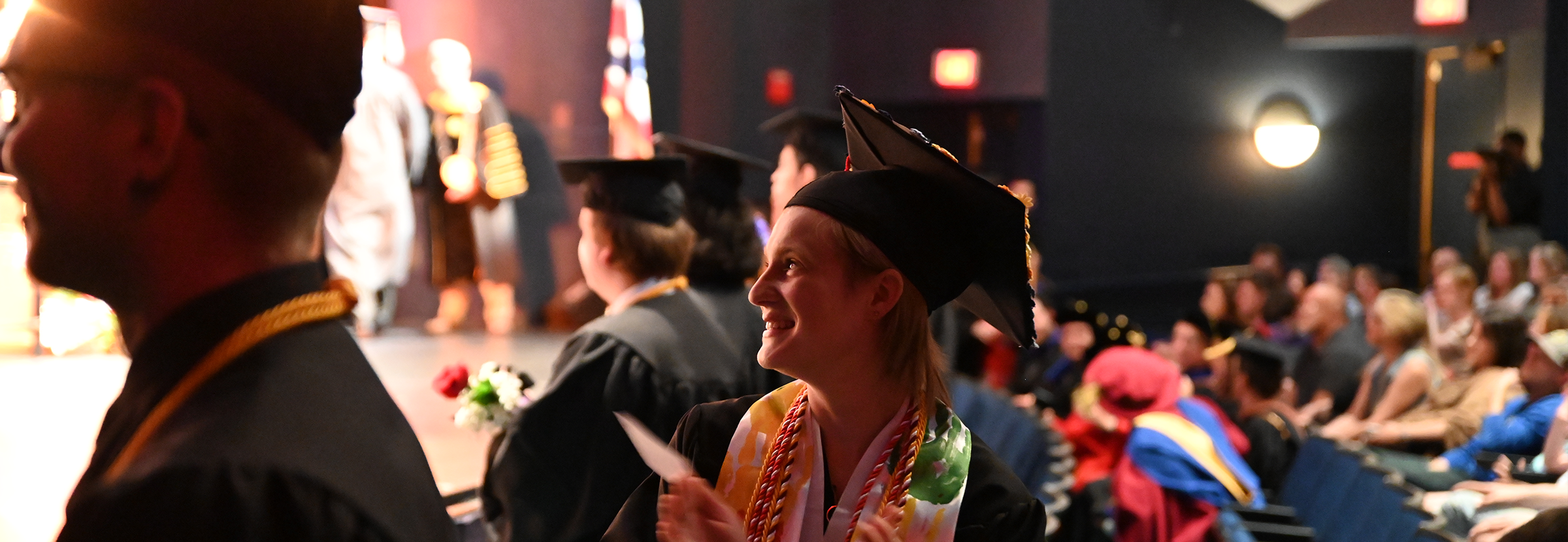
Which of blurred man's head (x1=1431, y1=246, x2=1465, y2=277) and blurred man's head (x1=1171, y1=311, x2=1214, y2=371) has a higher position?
blurred man's head (x1=1431, y1=246, x2=1465, y2=277)

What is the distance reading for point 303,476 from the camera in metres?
0.92

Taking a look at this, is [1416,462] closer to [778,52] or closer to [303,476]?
[303,476]

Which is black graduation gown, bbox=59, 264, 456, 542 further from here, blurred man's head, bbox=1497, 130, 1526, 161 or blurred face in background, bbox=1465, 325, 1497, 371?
blurred man's head, bbox=1497, 130, 1526, 161

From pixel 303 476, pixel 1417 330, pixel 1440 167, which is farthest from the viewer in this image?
pixel 1440 167

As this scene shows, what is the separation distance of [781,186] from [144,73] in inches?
104

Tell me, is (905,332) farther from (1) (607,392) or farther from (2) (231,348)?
(1) (607,392)

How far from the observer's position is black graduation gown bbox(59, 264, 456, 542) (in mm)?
881

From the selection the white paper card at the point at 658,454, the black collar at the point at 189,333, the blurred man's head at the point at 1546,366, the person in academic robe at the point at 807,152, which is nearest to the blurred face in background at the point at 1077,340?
the blurred man's head at the point at 1546,366

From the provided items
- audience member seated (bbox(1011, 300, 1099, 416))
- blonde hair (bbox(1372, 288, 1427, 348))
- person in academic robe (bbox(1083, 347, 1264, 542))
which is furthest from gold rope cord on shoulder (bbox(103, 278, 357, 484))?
blonde hair (bbox(1372, 288, 1427, 348))

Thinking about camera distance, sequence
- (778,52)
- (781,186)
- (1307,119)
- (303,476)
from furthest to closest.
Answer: (1307,119) < (778,52) < (781,186) < (303,476)

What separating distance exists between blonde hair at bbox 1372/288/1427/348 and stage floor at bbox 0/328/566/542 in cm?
441

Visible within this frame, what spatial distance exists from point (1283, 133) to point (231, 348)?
12968mm

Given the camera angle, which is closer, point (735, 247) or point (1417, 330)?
point (735, 247)

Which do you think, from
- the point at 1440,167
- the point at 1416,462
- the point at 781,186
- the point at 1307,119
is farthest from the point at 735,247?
the point at 1440,167
